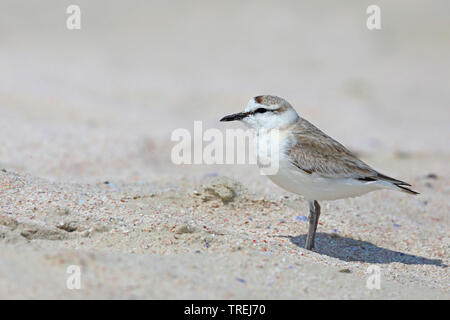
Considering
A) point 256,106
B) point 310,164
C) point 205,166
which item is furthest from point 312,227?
point 205,166

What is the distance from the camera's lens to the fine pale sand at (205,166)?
448 centimetres

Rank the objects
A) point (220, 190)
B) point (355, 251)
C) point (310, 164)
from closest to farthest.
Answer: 1. point (310, 164)
2. point (355, 251)
3. point (220, 190)

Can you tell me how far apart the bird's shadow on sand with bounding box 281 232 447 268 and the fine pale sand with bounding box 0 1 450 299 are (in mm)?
24

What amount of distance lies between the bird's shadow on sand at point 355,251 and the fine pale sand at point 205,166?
1.0 inches

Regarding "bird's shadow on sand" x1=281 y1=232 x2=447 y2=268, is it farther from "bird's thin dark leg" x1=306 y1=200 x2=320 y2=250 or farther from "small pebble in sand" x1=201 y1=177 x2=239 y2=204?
"small pebble in sand" x1=201 y1=177 x2=239 y2=204

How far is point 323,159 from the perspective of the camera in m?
5.66

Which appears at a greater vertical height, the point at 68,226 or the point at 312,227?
the point at 68,226

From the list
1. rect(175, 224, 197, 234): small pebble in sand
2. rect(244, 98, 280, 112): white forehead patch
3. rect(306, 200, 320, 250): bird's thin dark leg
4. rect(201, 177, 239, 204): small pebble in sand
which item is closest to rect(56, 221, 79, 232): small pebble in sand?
rect(175, 224, 197, 234): small pebble in sand

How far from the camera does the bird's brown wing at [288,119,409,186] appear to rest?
5.57m

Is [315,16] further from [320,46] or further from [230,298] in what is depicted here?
[230,298]

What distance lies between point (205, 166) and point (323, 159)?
136 inches

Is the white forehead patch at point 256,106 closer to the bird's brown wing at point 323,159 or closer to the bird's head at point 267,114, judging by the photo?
the bird's head at point 267,114

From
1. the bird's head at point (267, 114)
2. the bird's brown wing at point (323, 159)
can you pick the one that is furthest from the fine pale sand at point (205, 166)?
the bird's head at point (267, 114)

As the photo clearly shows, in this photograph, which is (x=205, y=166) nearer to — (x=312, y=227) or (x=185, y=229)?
(x=312, y=227)
